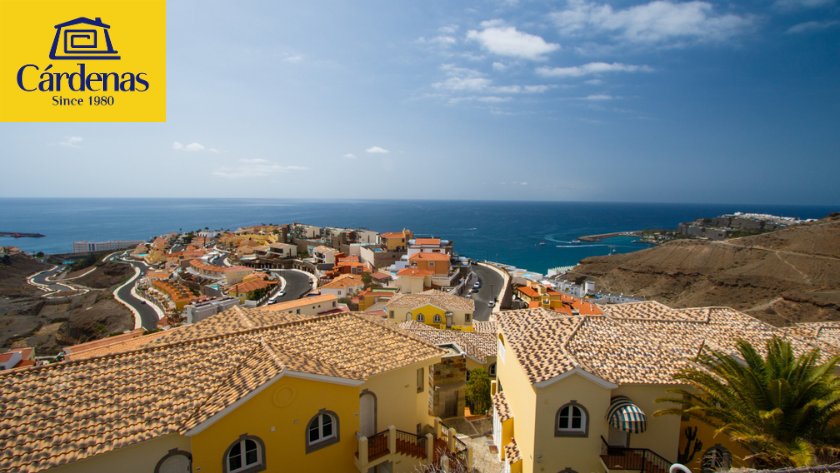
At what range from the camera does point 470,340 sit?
20812mm

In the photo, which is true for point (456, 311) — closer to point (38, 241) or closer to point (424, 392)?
point (424, 392)

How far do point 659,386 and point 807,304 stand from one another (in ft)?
171

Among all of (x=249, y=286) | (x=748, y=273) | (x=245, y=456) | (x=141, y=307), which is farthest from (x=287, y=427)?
(x=748, y=273)

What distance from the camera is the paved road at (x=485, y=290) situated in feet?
121

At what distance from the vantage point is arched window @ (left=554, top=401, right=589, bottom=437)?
8.76m

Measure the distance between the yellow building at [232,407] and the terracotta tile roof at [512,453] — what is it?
3.72 feet

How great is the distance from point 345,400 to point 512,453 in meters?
4.97

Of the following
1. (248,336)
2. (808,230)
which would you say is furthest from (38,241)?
(808,230)

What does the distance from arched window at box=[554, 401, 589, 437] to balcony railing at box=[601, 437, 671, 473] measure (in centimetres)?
51

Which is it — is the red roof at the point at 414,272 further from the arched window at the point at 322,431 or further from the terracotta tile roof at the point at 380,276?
the arched window at the point at 322,431

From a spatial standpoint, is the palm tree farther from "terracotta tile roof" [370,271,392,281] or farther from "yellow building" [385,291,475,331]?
"terracotta tile roof" [370,271,392,281]

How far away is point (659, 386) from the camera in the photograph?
8828mm

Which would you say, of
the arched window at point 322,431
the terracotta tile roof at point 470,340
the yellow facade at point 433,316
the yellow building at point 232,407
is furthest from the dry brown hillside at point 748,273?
the arched window at point 322,431

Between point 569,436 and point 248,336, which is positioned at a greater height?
point 248,336
